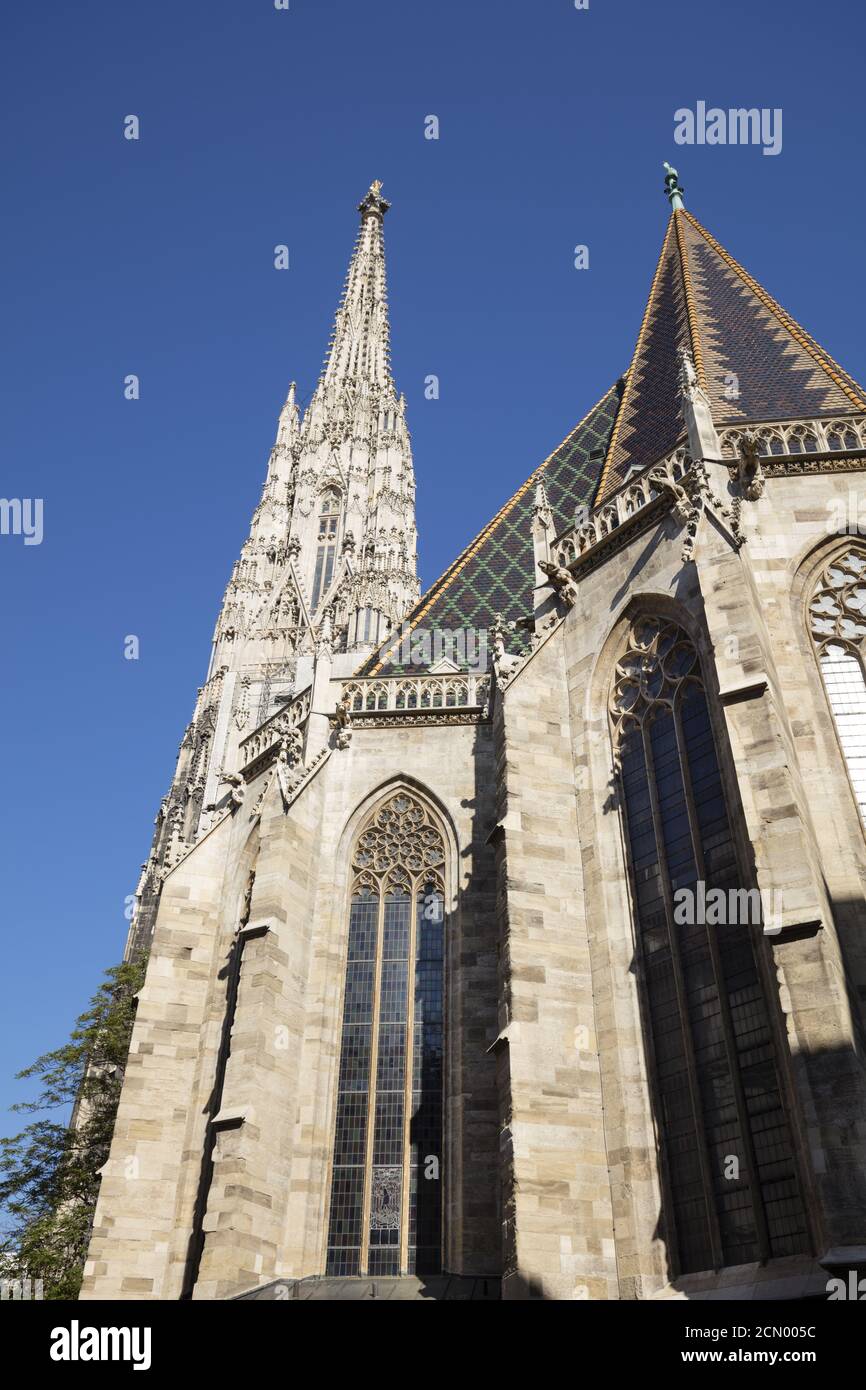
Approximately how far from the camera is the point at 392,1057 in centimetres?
1295

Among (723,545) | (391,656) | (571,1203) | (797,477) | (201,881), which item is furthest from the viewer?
(391,656)

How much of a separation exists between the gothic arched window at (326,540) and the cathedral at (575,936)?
28.4 meters

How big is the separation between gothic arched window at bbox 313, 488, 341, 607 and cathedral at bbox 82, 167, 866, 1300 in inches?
1117

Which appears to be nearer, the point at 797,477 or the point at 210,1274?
the point at 210,1274

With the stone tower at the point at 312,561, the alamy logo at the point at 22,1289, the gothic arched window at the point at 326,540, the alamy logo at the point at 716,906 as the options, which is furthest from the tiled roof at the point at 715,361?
the gothic arched window at the point at 326,540

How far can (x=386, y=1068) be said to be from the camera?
12.9 metres

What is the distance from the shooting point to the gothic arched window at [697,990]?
29.6 feet

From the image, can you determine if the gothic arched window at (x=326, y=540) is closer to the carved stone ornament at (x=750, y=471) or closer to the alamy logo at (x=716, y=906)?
the carved stone ornament at (x=750, y=471)

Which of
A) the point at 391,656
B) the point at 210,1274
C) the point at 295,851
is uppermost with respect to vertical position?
the point at 391,656

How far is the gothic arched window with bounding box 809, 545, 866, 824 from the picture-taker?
35.1 feet
